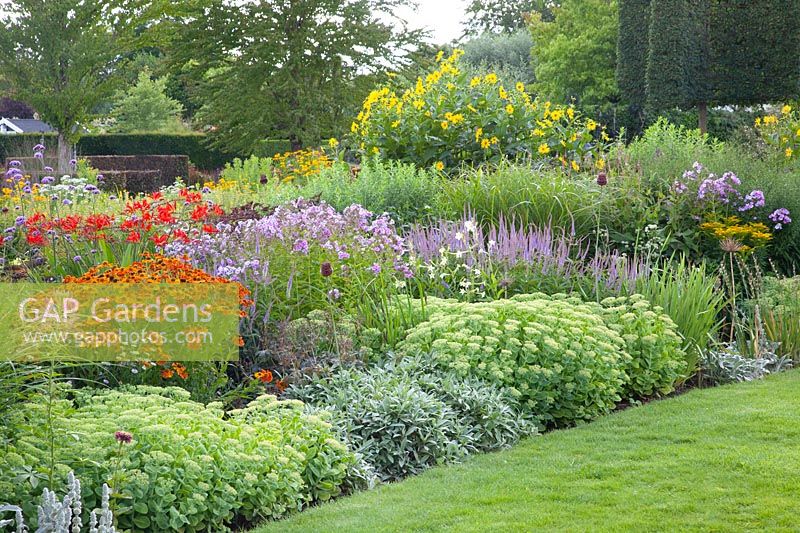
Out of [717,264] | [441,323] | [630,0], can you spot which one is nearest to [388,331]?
[441,323]

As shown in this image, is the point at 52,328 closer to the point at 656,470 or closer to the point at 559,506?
the point at 559,506

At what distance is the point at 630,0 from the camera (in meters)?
21.9

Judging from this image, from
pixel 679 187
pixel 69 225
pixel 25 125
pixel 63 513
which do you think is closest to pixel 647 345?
pixel 679 187

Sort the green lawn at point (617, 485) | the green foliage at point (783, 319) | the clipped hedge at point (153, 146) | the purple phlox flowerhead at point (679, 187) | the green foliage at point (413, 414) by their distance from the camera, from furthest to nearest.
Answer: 1. the clipped hedge at point (153, 146)
2. the purple phlox flowerhead at point (679, 187)
3. the green foliage at point (783, 319)
4. the green foliage at point (413, 414)
5. the green lawn at point (617, 485)

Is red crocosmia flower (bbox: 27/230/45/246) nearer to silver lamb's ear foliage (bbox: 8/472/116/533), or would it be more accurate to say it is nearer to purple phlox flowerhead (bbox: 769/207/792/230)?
silver lamb's ear foliage (bbox: 8/472/116/533)

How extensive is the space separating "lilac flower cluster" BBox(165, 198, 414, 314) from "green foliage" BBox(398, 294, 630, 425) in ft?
2.31

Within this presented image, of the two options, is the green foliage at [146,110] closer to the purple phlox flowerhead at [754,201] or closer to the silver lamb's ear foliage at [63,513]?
the purple phlox flowerhead at [754,201]

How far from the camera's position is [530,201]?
7.80 m

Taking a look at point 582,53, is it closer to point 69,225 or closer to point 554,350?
point 69,225

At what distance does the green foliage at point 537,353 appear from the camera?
16.7 ft

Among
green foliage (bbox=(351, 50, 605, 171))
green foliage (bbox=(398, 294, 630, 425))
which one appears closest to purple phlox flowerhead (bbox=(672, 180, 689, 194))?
green foliage (bbox=(351, 50, 605, 171))

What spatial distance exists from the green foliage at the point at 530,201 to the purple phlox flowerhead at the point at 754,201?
1175 mm

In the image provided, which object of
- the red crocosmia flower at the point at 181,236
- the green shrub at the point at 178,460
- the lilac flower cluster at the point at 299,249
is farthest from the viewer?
the red crocosmia flower at the point at 181,236

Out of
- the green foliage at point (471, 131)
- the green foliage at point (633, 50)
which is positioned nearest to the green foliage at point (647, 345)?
the green foliage at point (471, 131)
